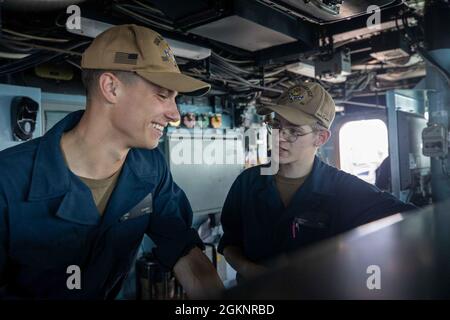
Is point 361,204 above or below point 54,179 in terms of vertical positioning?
below

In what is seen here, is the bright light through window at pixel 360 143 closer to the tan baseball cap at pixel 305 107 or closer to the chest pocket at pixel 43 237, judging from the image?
the tan baseball cap at pixel 305 107

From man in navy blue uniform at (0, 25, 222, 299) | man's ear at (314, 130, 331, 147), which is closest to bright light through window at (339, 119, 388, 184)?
man's ear at (314, 130, 331, 147)

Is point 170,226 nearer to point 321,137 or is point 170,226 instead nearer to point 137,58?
point 137,58

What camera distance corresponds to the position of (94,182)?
1.41 m

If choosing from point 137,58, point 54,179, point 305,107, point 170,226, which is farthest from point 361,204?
point 54,179

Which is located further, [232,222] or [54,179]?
[232,222]

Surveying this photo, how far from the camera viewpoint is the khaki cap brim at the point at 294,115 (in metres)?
1.76

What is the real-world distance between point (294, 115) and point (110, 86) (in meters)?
0.87

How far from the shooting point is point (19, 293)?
1.30m

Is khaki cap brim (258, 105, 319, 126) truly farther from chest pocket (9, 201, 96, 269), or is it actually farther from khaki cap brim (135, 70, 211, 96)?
chest pocket (9, 201, 96, 269)

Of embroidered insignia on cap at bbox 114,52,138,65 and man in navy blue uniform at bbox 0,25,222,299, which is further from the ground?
embroidered insignia on cap at bbox 114,52,138,65

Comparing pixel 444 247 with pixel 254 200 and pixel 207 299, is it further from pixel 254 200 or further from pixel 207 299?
pixel 254 200

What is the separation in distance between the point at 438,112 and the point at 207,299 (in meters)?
2.75

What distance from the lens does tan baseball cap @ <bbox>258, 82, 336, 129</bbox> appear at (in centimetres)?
179
